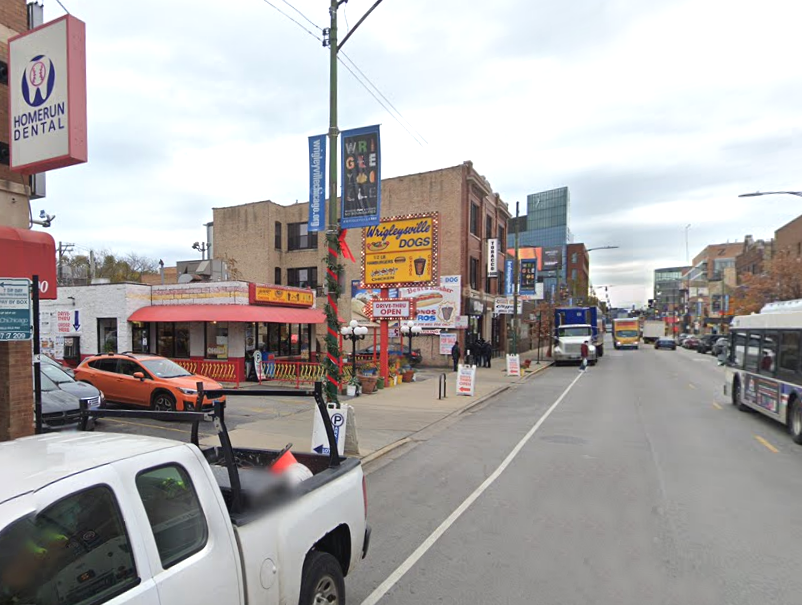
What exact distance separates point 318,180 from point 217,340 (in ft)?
43.1

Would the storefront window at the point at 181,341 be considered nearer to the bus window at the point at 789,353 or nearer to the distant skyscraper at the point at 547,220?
the bus window at the point at 789,353

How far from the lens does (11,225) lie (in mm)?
7812

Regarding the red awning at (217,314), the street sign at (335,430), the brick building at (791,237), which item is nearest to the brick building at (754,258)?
the brick building at (791,237)

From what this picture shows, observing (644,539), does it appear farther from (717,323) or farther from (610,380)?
(717,323)

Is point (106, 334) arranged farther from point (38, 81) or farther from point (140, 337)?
point (38, 81)

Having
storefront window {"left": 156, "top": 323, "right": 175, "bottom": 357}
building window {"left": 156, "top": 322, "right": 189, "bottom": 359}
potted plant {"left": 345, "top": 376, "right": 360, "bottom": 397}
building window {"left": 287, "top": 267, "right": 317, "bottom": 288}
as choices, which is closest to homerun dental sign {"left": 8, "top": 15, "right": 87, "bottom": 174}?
potted plant {"left": 345, "top": 376, "right": 360, "bottom": 397}

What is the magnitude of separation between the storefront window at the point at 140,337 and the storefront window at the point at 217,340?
3353 millimetres

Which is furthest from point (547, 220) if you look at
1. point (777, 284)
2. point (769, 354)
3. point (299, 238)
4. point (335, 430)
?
point (335, 430)

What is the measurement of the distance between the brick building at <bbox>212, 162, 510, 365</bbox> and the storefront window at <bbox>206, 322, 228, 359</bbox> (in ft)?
42.7

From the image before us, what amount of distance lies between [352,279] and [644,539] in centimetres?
3059

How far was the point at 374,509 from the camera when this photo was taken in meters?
6.43

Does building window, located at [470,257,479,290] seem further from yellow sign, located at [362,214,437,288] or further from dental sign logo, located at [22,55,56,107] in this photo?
dental sign logo, located at [22,55,56,107]

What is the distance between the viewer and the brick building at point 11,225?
7.67 metres

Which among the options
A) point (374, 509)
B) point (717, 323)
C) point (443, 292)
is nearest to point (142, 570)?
point (374, 509)
